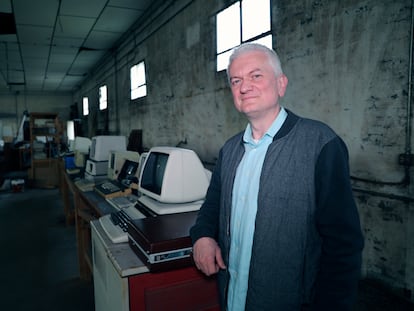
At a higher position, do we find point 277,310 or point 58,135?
point 58,135

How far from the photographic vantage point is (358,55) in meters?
1.79

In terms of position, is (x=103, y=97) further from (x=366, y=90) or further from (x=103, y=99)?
(x=366, y=90)

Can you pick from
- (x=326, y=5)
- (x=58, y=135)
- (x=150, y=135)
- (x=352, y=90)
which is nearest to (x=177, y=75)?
(x=150, y=135)

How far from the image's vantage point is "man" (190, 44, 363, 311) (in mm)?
900

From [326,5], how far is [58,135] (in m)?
7.19

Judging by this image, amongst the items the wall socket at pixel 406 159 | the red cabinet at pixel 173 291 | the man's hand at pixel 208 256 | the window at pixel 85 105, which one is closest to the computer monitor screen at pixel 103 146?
the red cabinet at pixel 173 291

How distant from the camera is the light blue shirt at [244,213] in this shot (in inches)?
41.3

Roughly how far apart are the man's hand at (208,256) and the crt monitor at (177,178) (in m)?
0.62

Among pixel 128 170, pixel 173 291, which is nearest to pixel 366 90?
pixel 173 291

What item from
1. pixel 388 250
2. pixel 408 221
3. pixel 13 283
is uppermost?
pixel 408 221

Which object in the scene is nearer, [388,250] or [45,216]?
[388,250]

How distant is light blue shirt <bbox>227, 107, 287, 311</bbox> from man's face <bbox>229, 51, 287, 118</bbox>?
0.07 metres

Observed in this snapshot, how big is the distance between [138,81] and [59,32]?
1591 mm

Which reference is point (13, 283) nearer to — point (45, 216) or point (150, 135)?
point (45, 216)
